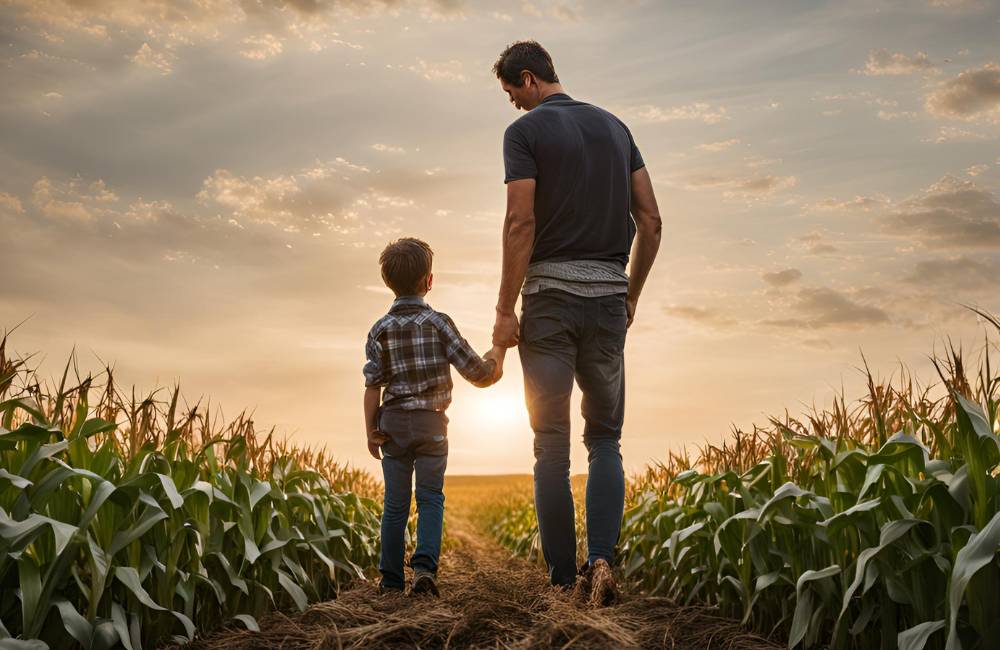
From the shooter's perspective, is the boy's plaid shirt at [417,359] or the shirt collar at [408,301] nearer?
the boy's plaid shirt at [417,359]

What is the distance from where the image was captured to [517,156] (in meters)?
4.18

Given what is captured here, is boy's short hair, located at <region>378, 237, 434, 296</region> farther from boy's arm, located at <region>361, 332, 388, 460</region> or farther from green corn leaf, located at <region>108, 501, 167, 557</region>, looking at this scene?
green corn leaf, located at <region>108, 501, 167, 557</region>

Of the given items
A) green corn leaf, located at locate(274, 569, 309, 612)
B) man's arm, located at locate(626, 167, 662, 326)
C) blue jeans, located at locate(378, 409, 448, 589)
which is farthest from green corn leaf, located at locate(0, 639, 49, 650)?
man's arm, located at locate(626, 167, 662, 326)

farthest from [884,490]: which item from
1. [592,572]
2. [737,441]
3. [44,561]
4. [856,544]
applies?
[44,561]

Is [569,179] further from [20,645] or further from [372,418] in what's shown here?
[20,645]

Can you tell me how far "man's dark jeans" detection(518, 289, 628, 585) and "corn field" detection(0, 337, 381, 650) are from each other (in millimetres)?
1431

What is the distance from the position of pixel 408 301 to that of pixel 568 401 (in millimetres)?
1262

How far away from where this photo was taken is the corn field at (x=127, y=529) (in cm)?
295

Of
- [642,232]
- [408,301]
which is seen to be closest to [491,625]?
[408,301]

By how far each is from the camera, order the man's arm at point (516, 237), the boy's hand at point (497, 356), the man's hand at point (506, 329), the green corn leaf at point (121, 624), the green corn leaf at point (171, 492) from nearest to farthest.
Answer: the green corn leaf at point (121, 624) < the green corn leaf at point (171, 492) < the man's arm at point (516, 237) < the man's hand at point (506, 329) < the boy's hand at point (497, 356)

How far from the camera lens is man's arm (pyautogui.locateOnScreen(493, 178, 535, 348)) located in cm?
413

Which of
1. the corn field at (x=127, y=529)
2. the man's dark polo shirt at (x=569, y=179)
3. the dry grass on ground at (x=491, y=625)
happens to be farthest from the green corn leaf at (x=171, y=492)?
the man's dark polo shirt at (x=569, y=179)

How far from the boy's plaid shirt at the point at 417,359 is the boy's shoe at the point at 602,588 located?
130 centimetres

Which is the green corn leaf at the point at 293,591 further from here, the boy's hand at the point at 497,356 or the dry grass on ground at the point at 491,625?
the boy's hand at the point at 497,356
